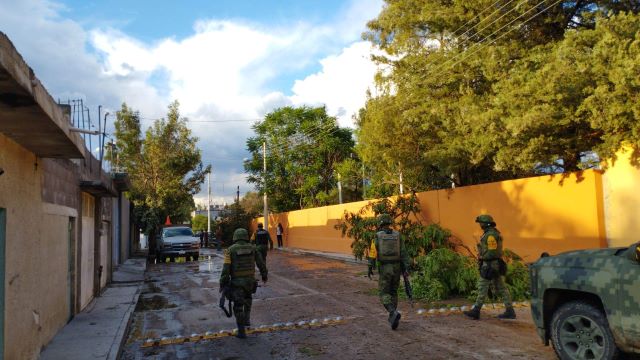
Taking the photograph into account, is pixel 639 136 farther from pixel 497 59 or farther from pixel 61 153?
pixel 61 153

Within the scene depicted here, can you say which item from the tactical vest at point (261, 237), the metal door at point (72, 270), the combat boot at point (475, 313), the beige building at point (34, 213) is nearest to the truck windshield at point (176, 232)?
the tactical vest at point (261, 237)

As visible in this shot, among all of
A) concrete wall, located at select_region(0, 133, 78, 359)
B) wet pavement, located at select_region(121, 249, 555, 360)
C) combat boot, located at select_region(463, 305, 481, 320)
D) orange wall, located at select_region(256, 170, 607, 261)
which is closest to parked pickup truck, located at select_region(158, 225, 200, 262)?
wet pavement, located at select_region(121, 249, 555, 360)

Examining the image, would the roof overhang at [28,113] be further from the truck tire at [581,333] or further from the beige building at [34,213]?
the truck tire at [581,333]

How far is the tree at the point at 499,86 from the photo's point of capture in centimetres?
982

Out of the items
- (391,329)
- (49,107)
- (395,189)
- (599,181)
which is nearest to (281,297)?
(391,329)

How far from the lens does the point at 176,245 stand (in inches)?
987

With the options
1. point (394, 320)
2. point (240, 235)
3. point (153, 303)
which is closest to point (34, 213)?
point (240, 235)

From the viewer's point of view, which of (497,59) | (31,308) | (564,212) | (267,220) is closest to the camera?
(31,308)

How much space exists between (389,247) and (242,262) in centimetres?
232

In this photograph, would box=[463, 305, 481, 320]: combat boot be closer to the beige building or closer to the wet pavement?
the wet pavement

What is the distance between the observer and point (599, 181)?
10.6 metres

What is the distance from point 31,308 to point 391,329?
4.89m

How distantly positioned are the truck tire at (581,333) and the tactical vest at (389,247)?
2.82 metres

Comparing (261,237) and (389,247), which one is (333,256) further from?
(389,247)
